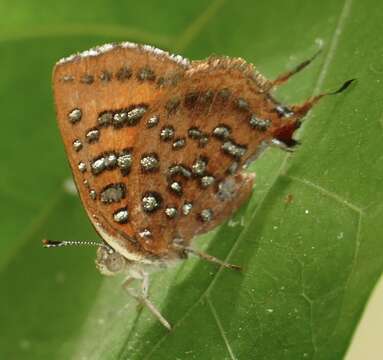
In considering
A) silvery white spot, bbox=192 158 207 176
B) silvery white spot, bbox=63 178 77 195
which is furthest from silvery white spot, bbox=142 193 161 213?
silvery white spot, bbox=63 178 77 195

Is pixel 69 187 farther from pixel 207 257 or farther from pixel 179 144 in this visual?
pixel 207 257

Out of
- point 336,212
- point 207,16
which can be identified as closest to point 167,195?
point 336,212

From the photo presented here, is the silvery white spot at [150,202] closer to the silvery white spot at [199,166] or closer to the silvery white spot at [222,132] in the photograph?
the silvery white spot at [199,166]

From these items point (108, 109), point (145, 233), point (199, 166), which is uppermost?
point (108, 109)

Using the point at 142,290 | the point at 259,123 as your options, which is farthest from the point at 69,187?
the point at 259,123

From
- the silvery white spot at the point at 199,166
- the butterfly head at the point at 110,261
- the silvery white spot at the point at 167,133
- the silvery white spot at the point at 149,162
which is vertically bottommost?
the butterfly head at the point at 110,261

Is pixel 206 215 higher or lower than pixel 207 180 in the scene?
lower

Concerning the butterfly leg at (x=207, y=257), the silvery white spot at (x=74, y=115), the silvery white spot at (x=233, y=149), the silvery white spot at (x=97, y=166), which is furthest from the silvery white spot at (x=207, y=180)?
the silvery white spot at (x=74, y=115)
